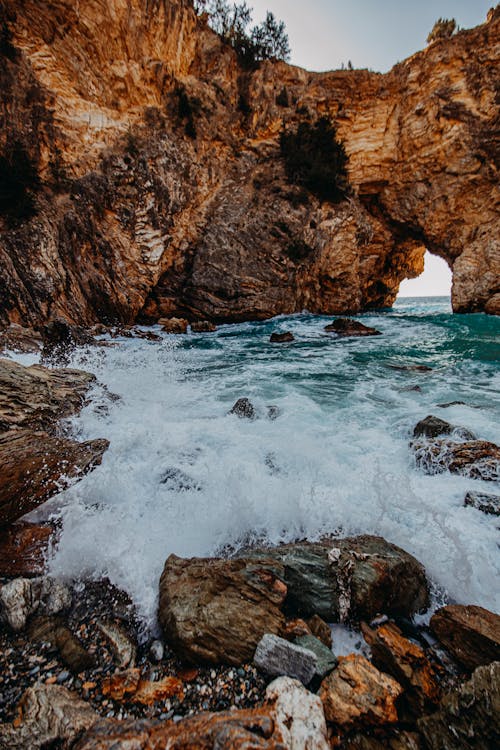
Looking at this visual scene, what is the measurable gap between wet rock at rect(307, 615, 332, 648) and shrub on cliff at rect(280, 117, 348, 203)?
20152 mm

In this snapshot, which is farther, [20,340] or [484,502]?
[20,340]

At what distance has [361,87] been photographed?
58.5 ft

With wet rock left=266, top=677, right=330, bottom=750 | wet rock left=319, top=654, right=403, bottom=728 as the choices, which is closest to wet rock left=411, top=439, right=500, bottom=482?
wet rock left=319, top=654, right=403, bottom=728

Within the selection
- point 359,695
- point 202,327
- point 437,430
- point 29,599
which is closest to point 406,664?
point 359,695

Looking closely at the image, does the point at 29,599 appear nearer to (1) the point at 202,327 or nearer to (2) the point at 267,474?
(2) the point at 267,474

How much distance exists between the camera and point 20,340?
8023mm

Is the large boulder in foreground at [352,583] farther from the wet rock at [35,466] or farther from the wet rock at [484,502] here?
the wet rock at [35,466]

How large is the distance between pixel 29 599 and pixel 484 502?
12.5 feet

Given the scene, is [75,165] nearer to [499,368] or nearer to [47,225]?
[47,225]

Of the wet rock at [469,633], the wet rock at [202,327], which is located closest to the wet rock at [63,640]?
the wet rock at [469,633]

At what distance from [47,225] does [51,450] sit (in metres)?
11.3

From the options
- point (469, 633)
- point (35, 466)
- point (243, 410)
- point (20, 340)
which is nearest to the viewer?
point (469, 633)

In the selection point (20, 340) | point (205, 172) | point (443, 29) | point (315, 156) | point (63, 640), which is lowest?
point (63, 640)

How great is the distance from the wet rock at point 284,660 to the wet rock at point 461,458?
265 cm
